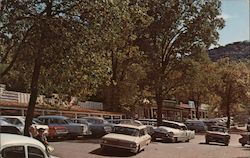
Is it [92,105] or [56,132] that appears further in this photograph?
[92,105]

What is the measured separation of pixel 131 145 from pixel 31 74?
5453 millimetres

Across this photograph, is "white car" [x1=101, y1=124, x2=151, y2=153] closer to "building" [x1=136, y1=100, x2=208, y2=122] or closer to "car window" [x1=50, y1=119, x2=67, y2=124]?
"car window" [x1=50, y1=119, x2=67, y2=124]

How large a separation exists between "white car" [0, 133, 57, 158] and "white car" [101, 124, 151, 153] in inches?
499

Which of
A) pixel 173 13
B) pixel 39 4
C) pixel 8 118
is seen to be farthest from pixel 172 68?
pixel 39 4

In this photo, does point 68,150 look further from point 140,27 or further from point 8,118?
point 140,27

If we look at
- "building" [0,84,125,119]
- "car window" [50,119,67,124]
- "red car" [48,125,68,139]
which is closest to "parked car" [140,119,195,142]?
"building" [0,84,125,119]

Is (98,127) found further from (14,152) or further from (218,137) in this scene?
(14,152)

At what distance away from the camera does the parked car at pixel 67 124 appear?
27.4 metres

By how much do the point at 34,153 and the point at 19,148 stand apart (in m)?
0.47

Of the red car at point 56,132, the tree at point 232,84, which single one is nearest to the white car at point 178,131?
the red car at point 56,132

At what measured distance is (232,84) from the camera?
63.1m

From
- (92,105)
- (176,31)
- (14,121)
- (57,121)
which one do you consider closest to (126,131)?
(14,121)

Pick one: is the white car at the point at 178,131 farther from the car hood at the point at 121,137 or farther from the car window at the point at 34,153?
the car window at the point at 34,153

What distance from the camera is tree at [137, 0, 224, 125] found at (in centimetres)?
4034
